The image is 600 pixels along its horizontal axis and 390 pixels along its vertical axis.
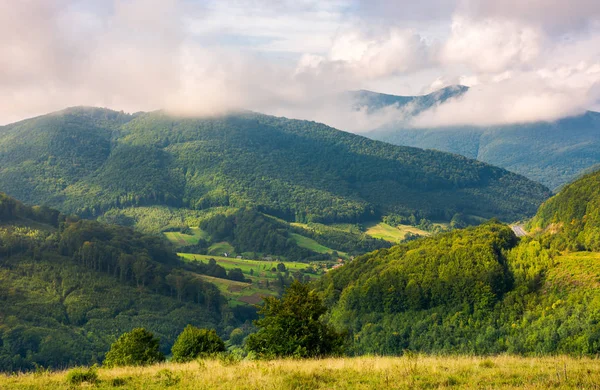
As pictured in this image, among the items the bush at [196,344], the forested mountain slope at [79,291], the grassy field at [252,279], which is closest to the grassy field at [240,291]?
the grassy field at [252,279]

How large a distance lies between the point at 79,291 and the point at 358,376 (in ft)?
340

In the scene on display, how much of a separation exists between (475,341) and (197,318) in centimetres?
6904

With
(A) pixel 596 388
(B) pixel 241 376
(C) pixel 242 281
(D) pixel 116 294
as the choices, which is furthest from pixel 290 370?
(C) pixel 242 281

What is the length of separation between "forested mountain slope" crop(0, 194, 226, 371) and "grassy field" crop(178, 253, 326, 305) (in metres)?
6.20

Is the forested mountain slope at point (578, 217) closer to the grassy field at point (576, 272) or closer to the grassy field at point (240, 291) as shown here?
the grassy field at point (576, 272)

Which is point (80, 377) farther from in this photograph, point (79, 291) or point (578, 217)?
point (79, 291)

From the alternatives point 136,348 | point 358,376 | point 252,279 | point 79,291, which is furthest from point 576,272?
point 252,279

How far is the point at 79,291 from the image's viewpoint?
4158 inches

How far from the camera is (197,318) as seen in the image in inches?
4190

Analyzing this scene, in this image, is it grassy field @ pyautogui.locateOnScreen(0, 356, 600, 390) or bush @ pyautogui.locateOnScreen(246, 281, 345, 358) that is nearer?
grassy field @ pyautogui.locateOnScreen(0, 356, 600, 390)

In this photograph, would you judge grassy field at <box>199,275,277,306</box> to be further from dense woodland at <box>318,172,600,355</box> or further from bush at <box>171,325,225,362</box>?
bush at <box>171,325,225,362</box>

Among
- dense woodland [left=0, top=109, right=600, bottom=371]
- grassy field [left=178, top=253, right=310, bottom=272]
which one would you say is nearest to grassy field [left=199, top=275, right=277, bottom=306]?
dense woodland [left=0, top=109, right=600, bottom=371]

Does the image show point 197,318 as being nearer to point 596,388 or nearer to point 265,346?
point 265,346

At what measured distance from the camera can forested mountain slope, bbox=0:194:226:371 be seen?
82188 millimetres
